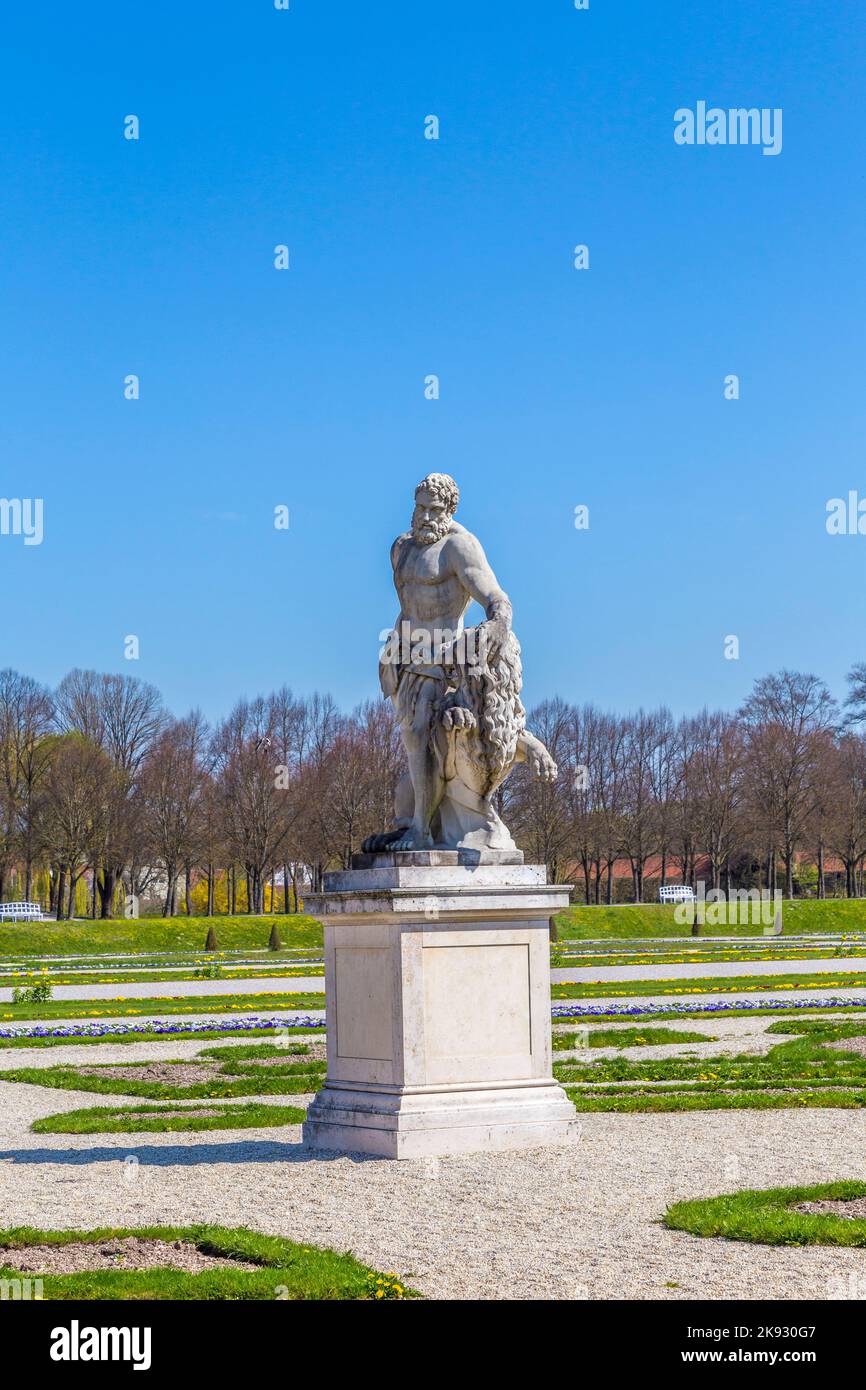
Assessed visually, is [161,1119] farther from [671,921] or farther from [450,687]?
[671,921]

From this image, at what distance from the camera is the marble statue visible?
12.3 meters

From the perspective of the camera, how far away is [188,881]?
241ft

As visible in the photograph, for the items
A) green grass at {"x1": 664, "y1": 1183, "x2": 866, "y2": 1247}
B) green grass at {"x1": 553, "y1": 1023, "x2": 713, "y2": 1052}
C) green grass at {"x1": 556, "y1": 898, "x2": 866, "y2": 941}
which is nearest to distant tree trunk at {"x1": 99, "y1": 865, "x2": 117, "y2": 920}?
green grass at {"x1": 556, "y1": 898, "x2": 866, "y2": 941}

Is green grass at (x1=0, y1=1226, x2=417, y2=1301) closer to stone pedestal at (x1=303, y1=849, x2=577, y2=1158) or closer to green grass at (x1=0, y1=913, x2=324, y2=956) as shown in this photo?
stone pedestal at (x1=303, y1=849, x2=577, y2=1158)

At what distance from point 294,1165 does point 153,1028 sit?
11.5m

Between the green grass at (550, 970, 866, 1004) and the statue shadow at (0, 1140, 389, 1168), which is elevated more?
the statue shadow at (0, 1140, 389, 1168)

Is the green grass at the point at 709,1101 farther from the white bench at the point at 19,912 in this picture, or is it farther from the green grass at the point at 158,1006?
the white bench at the point at 19,912

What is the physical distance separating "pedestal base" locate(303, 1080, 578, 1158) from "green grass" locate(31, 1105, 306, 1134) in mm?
1521

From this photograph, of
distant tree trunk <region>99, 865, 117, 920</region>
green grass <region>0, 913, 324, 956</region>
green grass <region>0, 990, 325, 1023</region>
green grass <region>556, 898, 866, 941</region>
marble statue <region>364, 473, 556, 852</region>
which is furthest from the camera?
distant tree trunk <region>99, 865, 117, 920</region>

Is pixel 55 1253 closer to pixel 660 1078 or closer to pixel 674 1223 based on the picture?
pixel 674 1223

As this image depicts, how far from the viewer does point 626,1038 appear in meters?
19.3

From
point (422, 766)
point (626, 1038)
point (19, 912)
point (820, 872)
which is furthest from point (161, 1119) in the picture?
point (820, 872)

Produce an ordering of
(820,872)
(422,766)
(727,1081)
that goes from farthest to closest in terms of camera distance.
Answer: (820,872) < (727,1081) < (422,766)

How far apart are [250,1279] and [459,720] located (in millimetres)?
5409
